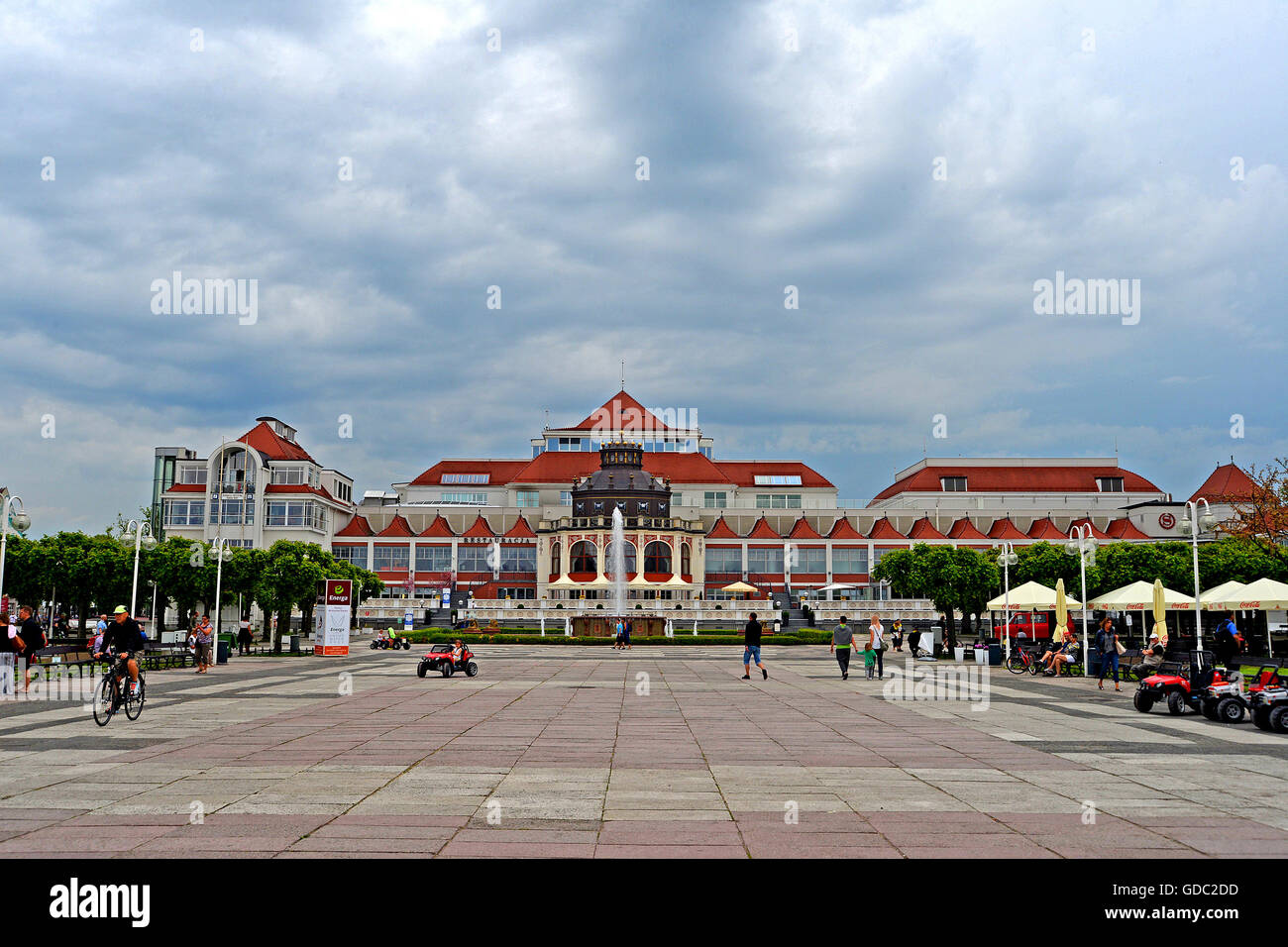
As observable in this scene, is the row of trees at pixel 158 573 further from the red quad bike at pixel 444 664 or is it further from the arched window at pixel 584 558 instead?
the arched window at pixel 584 558

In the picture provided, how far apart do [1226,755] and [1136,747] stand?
1218 millimetres

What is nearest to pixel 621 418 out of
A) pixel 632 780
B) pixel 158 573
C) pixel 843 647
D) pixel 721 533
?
pixel 721 533

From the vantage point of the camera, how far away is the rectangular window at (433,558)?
343 feet

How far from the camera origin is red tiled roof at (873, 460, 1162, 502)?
117 metres

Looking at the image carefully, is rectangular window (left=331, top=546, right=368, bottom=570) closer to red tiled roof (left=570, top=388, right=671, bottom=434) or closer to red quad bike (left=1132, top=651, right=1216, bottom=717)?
red tiled roof (left=570, top=388, right=671, bottom=434)

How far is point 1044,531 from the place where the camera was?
103125mm

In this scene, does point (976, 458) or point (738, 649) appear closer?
point (738, 649)

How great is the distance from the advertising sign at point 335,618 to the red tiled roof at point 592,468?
2737 inches

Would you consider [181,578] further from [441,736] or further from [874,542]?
[874,542]

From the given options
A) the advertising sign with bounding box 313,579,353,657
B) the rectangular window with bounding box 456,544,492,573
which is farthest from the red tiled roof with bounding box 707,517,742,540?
the advertising sign with bounding box 313,579,353,657

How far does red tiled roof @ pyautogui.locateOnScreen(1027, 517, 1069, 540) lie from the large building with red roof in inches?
9.3

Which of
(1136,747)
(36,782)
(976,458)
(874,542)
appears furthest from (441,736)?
(976,458)

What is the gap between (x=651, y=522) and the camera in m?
99.8

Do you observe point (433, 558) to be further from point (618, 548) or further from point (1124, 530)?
point (1124, 530)
